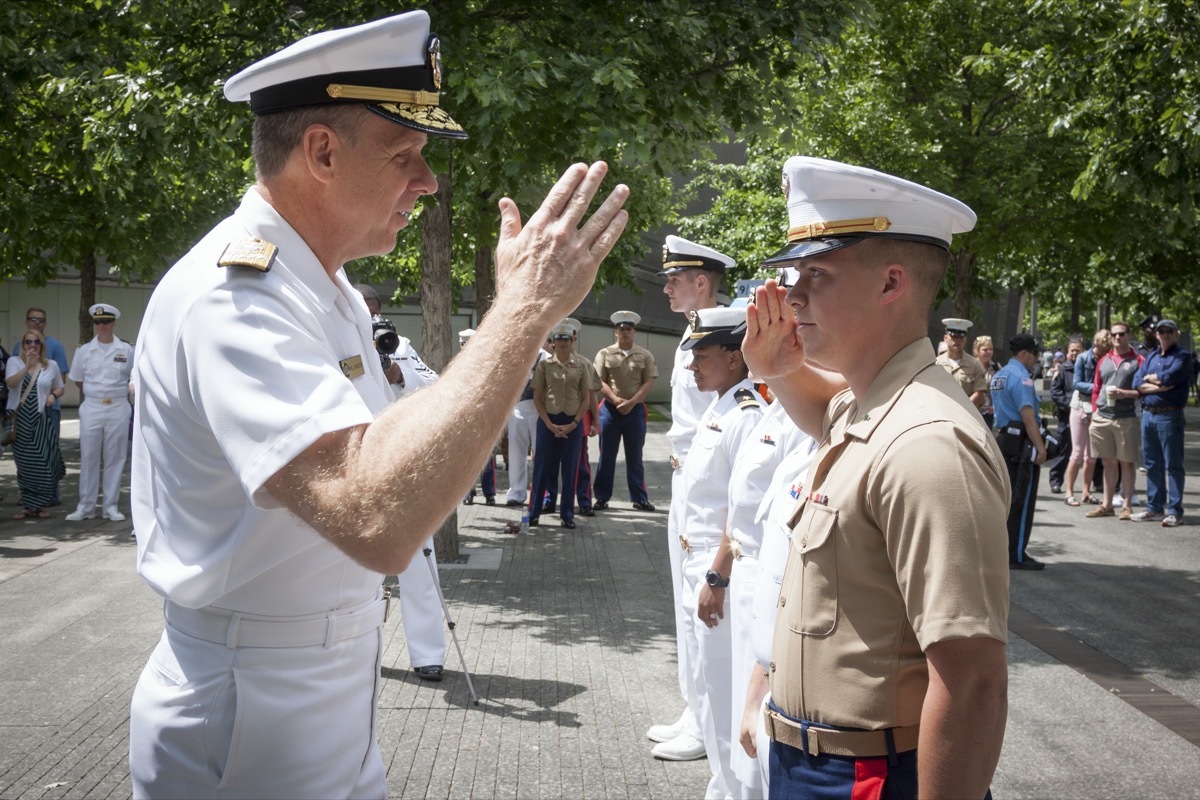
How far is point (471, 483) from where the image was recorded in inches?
65.4

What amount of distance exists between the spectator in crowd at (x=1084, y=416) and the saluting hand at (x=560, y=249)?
14.5 m

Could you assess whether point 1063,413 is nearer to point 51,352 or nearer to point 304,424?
point 51,352

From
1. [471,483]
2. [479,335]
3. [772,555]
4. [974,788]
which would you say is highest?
[479,335]

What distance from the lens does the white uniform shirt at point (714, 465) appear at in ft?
16.6

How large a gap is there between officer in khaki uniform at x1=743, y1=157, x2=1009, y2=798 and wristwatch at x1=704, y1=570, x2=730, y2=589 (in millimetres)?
2087

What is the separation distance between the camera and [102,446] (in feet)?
42.3

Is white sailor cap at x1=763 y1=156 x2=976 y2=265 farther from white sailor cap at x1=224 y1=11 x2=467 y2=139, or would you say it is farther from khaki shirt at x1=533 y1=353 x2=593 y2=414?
khaki shirt at x1=533 y1=353 x2=593 y2=414

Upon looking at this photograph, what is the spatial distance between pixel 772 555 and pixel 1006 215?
16.0 m

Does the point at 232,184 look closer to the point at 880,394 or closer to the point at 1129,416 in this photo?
the point at 1129,416

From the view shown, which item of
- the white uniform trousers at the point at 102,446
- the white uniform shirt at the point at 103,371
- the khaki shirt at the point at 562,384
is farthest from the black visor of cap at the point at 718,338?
the white uniform shirt at the point at 103,371

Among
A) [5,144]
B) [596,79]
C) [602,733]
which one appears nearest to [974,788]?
[602,733]

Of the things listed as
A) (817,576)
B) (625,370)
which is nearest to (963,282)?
(625,370)

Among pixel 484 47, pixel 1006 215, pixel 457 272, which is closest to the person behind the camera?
pixel 484 47

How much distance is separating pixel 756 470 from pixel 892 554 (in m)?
2.26
